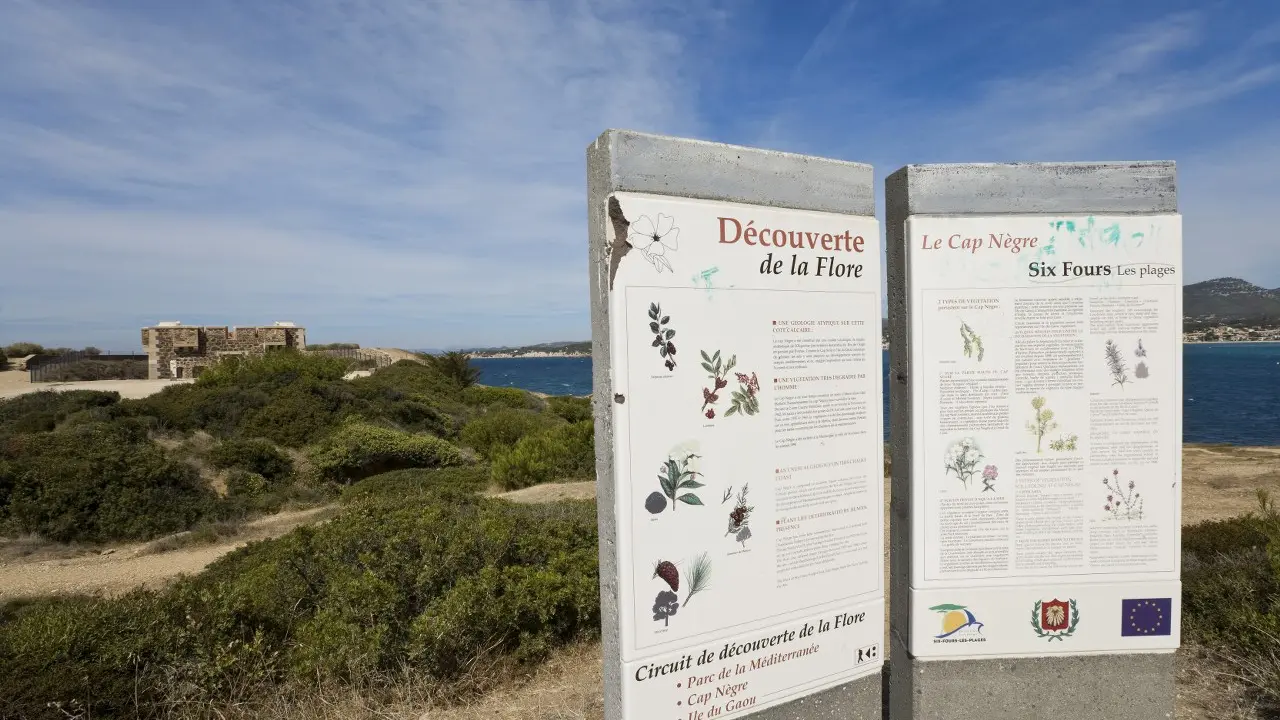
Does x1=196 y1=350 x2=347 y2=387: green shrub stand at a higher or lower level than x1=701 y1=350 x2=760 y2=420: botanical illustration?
lower

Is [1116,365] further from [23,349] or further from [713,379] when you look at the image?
[23,349]

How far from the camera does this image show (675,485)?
239 centimetres

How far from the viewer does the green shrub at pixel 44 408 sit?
1512 cm

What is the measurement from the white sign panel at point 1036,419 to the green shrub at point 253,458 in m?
14.8

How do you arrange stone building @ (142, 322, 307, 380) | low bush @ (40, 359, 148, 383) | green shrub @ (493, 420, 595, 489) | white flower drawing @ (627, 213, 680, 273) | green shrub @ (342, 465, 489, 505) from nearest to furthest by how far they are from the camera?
white flower drawing @ (627, 213, 680, 273)
green shrub @ (342, 465, 489, 505)
green shrub @ (493, 420, 595, 489)
low bush @ (40, 359, 148, 383)
stone building @ (142, 322, 307, 380)

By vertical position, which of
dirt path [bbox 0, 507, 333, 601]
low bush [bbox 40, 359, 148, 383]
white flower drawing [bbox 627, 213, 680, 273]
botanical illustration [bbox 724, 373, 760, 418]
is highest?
white flower drawing [bbox 627, 213, 680, 273]

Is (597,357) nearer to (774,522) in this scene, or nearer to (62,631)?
(774,522)

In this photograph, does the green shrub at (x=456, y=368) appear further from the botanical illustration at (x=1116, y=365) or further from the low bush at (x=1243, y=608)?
the botanical illustration at (x=1116, y=365)

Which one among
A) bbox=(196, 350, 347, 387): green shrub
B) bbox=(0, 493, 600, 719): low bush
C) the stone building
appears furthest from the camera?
the stone building

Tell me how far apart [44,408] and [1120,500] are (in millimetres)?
21801

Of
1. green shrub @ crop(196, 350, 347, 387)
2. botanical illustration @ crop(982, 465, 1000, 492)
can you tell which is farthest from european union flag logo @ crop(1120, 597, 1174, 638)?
green shrub @ crop(196, 350, 347, 387)

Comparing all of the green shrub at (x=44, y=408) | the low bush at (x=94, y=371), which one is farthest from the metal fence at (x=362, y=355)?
the green shrub at (x=44, y=408)

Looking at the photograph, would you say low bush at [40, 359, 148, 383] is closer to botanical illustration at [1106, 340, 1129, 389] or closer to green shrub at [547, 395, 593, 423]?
green shrub at [547, 395, 593, 423]

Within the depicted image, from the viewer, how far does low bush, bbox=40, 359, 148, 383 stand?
30.4 m
